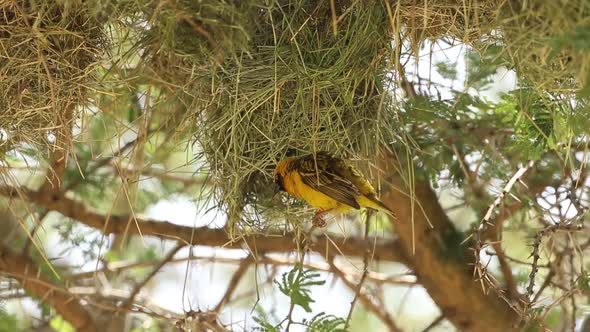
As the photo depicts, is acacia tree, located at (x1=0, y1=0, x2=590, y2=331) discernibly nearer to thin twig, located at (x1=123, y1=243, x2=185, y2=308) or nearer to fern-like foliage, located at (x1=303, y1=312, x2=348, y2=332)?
fern-like foliage, located at (x1=303, y1=312, x2=348, y2=332)

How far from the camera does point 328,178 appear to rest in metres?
2.03

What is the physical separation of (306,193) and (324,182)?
71 mm

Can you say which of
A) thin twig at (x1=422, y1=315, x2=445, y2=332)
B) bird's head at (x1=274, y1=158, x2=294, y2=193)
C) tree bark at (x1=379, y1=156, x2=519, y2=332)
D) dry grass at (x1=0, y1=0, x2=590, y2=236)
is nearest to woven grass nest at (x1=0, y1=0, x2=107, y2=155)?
dry grass at (x1=0, y1=0, x2=590, y2=236)

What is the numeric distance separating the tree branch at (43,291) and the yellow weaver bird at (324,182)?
1.04 metres

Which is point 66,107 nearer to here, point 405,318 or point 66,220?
point 66,220

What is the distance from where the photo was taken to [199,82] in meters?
1.96

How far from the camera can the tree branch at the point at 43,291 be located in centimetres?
282

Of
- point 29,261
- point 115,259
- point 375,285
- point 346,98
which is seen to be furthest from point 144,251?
point 346,98

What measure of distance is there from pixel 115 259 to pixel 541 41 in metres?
1.98

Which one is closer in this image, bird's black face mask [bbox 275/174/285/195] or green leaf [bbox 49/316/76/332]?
bird's black face mask [bbox 275/174/285/195]

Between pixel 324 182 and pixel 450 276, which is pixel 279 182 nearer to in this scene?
pixel 324 182

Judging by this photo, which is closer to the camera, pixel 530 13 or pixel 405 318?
pixel 530 13

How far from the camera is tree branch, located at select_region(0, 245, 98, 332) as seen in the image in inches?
111

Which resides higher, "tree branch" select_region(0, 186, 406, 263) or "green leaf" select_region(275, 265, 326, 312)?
"tree branch" select_region(0, 186, 406, 263)
